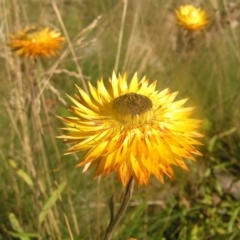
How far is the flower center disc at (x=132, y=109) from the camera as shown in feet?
4.91

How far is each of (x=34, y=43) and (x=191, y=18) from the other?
1.16m

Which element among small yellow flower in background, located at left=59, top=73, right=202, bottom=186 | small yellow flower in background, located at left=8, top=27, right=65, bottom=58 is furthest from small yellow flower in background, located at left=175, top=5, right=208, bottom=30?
small yellow flower in background, located at left=59, top=73, right=202, bottom=186

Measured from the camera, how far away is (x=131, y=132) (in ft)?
4.91

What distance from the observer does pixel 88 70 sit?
3.92m

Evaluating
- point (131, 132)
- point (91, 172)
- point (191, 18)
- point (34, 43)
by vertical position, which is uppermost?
point (191, 18)

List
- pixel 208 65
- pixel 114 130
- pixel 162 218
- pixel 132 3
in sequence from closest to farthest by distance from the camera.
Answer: pixel 114 130, pixel 162 218, pixel 208 65, pixel 132 3

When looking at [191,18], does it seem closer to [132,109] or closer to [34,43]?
[34,43]

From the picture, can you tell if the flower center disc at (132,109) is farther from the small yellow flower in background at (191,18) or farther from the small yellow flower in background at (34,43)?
the small yellow flower in background at (191,18)

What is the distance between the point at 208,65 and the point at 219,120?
0.64 metres

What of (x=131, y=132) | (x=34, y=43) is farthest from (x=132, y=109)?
(x=34, y=43)

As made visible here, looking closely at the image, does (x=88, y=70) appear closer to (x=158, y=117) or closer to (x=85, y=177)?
(x=85, y=177)

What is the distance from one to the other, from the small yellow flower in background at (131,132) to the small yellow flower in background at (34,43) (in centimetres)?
100

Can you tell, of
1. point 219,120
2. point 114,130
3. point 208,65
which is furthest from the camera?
point 208,65

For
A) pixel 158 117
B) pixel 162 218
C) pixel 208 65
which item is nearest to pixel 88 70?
pixel 208 65
